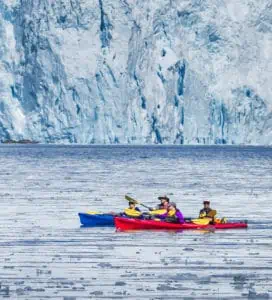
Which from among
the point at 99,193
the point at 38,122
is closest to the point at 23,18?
the point at 38,122

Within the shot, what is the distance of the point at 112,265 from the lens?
76.4 feet

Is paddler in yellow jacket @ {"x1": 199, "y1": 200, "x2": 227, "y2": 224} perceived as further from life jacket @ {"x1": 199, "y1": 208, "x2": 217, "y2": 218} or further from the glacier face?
the glacier face

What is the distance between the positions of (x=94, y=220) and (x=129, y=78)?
92880 mm

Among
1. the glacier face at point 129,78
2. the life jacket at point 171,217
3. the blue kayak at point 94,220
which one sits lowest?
the blue kayak at point 94,220

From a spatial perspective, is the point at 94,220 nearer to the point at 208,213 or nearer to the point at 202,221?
the point at 202,221

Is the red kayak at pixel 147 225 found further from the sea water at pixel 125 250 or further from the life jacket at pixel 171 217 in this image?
the sea water at pixel 125 250

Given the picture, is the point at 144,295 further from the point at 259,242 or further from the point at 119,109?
the point at 119,109

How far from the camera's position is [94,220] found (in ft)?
110

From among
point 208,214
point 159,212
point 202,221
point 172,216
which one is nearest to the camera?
point 172,216

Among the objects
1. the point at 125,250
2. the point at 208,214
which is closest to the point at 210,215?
the point at 208,214

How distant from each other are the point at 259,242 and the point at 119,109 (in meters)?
95.0

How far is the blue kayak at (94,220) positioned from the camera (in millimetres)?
33500

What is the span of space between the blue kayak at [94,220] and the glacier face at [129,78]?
87.9m

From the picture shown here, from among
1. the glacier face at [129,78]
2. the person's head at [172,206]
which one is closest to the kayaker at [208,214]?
the person's head at [172,206]
